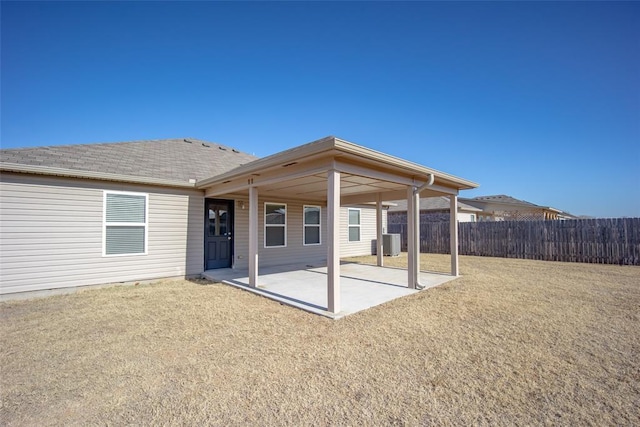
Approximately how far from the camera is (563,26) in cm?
695

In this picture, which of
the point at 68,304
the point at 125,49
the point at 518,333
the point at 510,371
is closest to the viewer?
the point at 510,371

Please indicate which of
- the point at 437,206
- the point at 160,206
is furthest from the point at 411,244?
the point at 437,206

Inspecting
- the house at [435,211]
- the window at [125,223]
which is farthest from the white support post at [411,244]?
the house at [435,211]

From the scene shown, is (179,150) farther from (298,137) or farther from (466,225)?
(466,225)

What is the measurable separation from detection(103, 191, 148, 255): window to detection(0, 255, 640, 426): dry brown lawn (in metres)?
1.59

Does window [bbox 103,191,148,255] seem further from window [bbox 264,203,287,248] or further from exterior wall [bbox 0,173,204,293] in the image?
window [bbox 264,203,287,248]

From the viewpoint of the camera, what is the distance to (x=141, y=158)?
315 inches

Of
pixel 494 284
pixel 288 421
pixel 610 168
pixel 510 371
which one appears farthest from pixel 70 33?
pixel 610 168

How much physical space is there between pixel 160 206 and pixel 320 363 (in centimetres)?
627

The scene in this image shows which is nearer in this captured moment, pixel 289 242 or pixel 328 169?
pixel 328 169

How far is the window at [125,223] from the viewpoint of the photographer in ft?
21.3

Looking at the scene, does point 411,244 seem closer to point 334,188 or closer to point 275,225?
point 334,188

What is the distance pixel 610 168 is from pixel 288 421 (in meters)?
27.8

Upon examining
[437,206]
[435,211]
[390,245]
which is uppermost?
[437,206]
